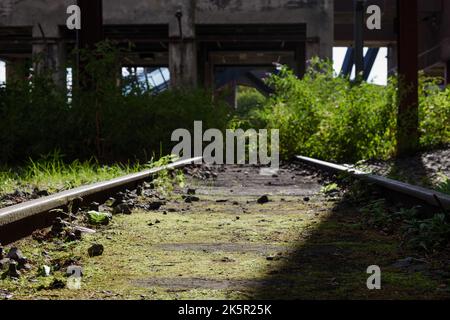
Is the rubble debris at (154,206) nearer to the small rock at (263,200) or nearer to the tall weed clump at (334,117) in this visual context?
the small rock at (263,200)

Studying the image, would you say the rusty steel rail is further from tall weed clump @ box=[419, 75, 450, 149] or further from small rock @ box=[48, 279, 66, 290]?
tall weed clump @ box=[419, 75, 450, 149]

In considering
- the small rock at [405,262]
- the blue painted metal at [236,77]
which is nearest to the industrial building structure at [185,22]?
the blue painted metal at [236,77]

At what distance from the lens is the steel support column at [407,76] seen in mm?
8750

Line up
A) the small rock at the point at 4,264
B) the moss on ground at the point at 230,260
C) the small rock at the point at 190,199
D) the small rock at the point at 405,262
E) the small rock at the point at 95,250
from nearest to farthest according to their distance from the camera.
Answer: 1. the moss on ground at the point at 230,260
2. the small rock at the point at 4,264
3. the small rock at the point at 405,262
4. the small rock at the point at 95,250
5. the small rock at the point at 190,199

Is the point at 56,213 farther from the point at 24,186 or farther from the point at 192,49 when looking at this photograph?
the point at 192,49

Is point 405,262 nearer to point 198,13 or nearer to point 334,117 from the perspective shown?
point 334,117

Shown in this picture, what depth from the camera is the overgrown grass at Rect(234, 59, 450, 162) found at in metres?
9.09

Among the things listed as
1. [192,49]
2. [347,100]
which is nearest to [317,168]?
[347,100]

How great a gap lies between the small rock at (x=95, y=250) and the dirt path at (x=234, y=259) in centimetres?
5

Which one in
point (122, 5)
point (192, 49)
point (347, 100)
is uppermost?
point (122, 5)

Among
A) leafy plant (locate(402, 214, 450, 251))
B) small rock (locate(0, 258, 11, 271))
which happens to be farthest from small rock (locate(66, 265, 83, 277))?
leafy plant (locate(402, 214, 450, 251))

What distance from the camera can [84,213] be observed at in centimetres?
416

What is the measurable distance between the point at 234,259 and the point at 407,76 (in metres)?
6.93

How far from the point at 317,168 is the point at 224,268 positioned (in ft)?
22.3
